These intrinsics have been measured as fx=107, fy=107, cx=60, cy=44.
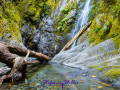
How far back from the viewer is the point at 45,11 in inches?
624

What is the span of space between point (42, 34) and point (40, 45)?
151 centimetres

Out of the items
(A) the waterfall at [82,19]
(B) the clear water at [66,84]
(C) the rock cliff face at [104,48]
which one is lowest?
(B) the clear water at [66,84]

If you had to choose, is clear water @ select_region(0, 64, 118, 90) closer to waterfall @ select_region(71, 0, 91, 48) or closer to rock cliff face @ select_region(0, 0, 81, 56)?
waterfall @ select_region(71, 0, 91, 48)

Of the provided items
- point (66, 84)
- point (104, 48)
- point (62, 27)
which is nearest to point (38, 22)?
point (62, 27)

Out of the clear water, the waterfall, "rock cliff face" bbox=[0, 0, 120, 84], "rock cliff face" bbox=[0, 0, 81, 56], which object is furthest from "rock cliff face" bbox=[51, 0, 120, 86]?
"rock cliff face" bbox=[0, 0, 81, 56]

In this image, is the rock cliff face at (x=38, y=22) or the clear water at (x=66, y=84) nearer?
the clear water at (x=66, y=84)

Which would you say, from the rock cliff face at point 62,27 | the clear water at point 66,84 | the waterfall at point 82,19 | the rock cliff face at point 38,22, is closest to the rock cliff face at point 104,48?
the rock cliff face at point 62,27

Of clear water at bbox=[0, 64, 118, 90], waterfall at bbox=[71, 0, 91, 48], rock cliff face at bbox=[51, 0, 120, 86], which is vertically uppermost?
waterfall at bbox=[71, 0, 91, 48]

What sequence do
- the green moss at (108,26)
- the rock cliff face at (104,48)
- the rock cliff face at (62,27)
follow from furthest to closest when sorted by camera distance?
the rock cliff face at (62,27) → the green moss at (108,26) → the rock cliff face at (104,48)

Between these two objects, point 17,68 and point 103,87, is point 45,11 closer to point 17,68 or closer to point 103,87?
point 17,68

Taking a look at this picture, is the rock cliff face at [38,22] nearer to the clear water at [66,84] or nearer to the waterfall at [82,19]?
the waterfall at [82,19]

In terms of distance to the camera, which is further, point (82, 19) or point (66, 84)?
point (82, 19)

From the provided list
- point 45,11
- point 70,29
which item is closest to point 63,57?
point 70,29

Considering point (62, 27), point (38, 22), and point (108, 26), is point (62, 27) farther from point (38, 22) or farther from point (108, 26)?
point (108, 26)
